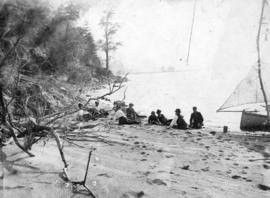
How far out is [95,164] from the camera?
4246 mm

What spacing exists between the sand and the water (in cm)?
820

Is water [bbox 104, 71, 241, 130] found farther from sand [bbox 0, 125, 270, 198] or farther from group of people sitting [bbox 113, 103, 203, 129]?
sand [bbox 0, 125, 270, 198]

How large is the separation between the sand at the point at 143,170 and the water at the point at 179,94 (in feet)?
26.9

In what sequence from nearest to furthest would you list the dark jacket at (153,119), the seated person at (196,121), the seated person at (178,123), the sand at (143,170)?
the sand at (143,170)
the seated person at (178,123)
the seated person at (196,121)
the dark jacket at (153,119)

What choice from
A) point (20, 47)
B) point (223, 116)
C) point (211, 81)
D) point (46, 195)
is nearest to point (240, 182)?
point (46, 195)

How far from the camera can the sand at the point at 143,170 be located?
3.21 meters

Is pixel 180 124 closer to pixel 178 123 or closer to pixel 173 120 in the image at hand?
pixel 178 123

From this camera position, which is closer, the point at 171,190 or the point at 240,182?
the point at 171,190

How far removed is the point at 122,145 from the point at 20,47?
6.07m

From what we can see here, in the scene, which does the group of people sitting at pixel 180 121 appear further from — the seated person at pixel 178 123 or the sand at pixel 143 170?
the sand at pixel 143 170

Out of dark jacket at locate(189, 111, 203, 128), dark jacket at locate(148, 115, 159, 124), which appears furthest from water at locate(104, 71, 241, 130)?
dark jacket at locate(148, 115, 159, 124)

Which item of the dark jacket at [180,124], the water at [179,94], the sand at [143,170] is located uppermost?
the water at [179,94]

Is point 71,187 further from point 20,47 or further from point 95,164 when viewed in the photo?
point 20,47

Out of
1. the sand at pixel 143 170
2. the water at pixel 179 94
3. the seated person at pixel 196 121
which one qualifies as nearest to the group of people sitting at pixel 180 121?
the seated person at pixel 196 121
